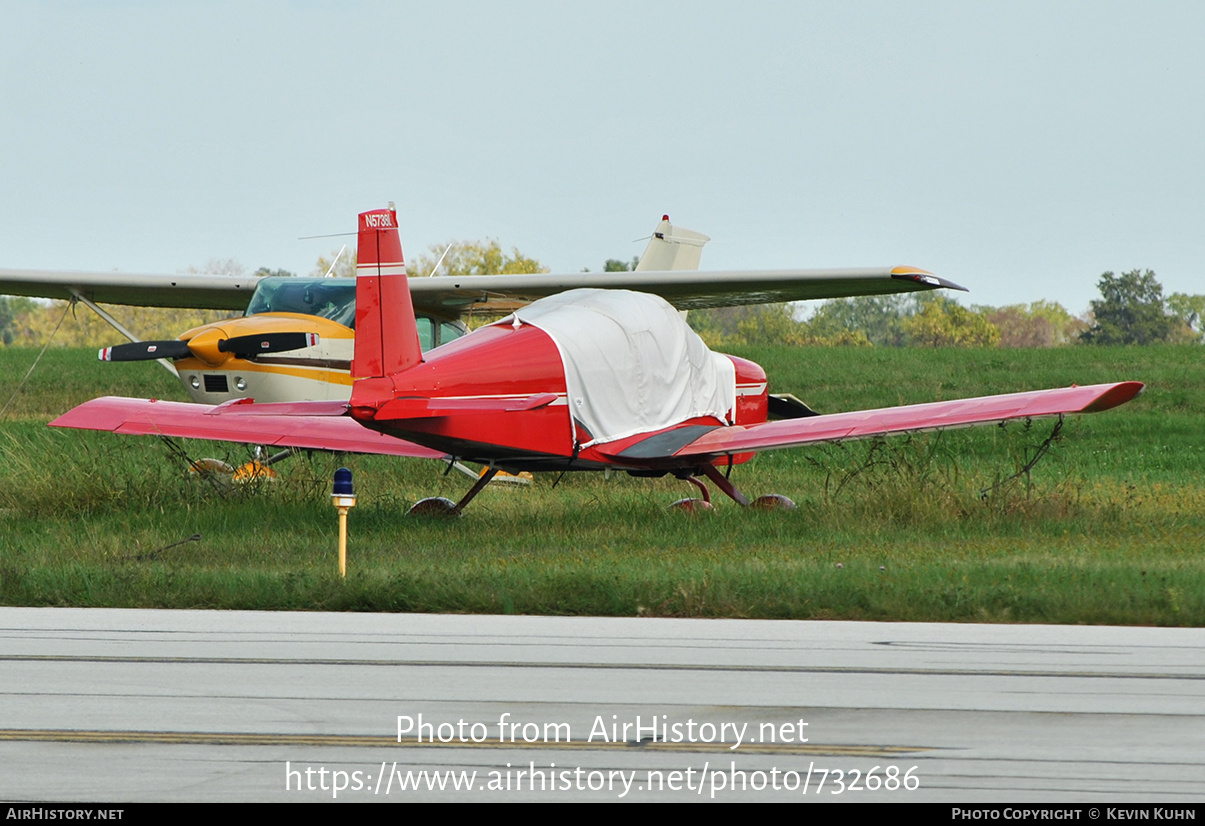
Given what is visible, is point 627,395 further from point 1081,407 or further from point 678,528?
point 1081,407

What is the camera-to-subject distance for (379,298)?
9.87 meters

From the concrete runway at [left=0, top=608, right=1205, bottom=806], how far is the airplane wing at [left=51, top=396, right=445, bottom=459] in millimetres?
5270

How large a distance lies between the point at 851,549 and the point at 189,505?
251 inches

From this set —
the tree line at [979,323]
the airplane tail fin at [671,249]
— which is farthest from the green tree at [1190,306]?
the airplane tail fin at [671,249]

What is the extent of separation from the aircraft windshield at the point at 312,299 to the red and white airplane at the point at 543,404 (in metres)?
1.68

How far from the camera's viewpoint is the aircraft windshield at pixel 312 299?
47.7 feet

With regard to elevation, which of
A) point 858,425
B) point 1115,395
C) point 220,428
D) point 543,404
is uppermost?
point 1115,395

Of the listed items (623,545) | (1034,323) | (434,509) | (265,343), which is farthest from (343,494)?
(1034,323)

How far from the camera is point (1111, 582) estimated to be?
25.2 ft

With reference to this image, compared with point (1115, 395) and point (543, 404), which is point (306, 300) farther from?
point (1115, 395)

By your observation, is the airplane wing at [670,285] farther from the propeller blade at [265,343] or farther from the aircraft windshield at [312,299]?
the propeller blade at [265,343]

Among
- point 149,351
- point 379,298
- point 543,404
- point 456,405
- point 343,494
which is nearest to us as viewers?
point 343,494

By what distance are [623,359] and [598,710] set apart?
6818 millimetres
